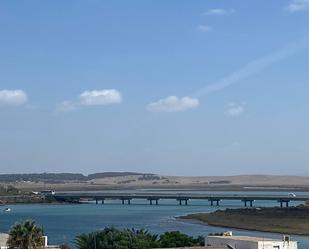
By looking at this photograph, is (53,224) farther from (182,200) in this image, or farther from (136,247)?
(182,200)

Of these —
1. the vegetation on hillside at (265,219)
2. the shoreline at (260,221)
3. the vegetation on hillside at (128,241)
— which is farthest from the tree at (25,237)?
the vegetation on hillside at (265,219)

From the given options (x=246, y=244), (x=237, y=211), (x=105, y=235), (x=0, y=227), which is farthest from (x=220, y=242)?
(x=237, y=211)

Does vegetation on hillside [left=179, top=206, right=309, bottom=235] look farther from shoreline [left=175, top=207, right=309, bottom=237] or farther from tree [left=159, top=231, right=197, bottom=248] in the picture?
tree [left=159, top=231, right=197, bottom=248]

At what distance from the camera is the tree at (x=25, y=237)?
125 ft

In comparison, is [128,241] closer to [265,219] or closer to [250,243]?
[250,243]

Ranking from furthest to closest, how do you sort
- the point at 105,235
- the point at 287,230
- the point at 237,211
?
the point at 237,211, the point at 287,230, the point at 105,235

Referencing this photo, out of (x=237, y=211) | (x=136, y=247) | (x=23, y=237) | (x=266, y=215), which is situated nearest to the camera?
(x=23, y=237)

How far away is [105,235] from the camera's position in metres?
49.9

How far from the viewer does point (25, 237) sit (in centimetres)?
3812

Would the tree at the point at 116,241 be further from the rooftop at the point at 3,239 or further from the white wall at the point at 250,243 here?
the white wall at the point at 250,243

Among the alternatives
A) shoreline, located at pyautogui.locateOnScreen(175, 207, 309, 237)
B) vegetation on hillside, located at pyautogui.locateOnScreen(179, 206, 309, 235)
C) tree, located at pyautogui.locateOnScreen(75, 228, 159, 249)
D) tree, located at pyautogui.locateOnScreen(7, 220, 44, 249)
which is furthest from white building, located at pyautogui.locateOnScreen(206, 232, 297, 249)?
vegetation on hillside, located at pyautogui.locateOnScreen(179, 206, 309, 235)

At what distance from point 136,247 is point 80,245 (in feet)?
17.8

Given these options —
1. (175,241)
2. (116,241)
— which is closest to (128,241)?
(116,241)

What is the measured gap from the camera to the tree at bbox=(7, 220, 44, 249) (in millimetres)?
38156
